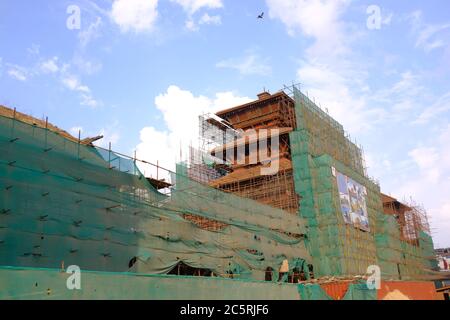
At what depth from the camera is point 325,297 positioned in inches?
1033

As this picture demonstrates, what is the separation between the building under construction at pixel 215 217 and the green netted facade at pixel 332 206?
102mm

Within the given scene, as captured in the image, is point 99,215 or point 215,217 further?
point 215,217

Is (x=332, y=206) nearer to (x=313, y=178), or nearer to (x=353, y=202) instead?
(x=313, y=178)

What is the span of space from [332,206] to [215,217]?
11.7m

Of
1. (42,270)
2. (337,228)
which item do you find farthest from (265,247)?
(42,270)

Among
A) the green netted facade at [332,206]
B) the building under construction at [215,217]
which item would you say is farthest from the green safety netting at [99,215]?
the green netted facade at [332,206]

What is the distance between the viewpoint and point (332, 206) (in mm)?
33344

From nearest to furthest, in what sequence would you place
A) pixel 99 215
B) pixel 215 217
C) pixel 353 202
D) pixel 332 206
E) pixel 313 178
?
pixel 99 215 → pixel 215 217 → pixel 332 206 → pixel 313 178 → pixel 353 202

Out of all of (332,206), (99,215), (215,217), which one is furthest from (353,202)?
(99,215)

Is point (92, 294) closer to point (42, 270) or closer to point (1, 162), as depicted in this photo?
point (42, 270)

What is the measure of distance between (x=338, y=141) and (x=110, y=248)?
91.5 feet

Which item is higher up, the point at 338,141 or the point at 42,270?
the point at 338,141

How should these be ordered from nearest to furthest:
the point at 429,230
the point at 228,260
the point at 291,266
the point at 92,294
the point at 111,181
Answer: the point at 92,294 < the point at 111,181 < the point at 228,260 < the point at 291,266 < the point at 429,230

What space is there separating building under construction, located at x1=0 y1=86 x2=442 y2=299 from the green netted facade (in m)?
0.10
